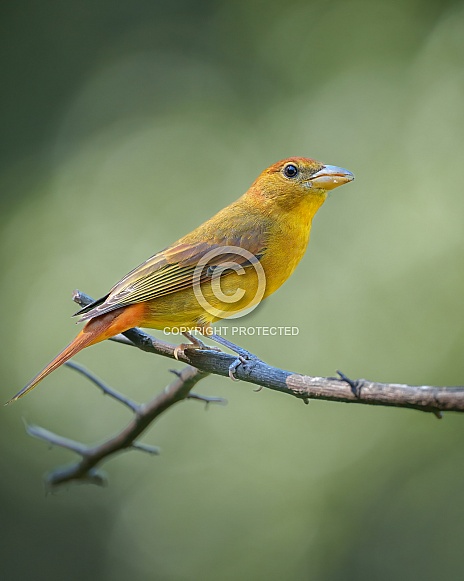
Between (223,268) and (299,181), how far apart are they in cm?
68

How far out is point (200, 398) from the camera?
3150mm

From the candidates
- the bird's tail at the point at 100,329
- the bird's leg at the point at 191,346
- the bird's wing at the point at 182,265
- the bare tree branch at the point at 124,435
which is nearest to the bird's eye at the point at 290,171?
the bird's wing at the point at 182,265

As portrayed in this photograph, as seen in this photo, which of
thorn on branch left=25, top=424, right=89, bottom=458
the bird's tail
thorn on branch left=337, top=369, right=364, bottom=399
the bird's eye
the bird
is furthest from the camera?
the bird's eye

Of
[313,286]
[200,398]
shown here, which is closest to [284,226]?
[200,398]

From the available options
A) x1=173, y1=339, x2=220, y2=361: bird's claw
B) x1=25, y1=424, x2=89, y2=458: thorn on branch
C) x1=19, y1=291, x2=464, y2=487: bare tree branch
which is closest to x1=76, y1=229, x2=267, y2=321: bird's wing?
x1=19, y1=291, x2=464, y2=487: bare tree branch

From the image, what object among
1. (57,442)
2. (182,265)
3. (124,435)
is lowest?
(57,442)

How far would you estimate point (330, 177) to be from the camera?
3506 mm

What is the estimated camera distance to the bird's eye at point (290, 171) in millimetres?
3674

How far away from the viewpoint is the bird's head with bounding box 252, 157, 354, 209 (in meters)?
3.55

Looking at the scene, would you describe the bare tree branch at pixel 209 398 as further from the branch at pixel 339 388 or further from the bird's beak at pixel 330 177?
the bird's beak at pixel 330 177

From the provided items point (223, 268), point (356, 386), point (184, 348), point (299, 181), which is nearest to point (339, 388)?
point (356, 386)

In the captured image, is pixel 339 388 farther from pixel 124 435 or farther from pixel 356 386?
pixel 124 435

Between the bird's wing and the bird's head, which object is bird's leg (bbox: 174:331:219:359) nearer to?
the bird's wing

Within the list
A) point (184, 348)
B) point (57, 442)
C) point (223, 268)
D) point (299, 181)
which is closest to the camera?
point (184, 348)
